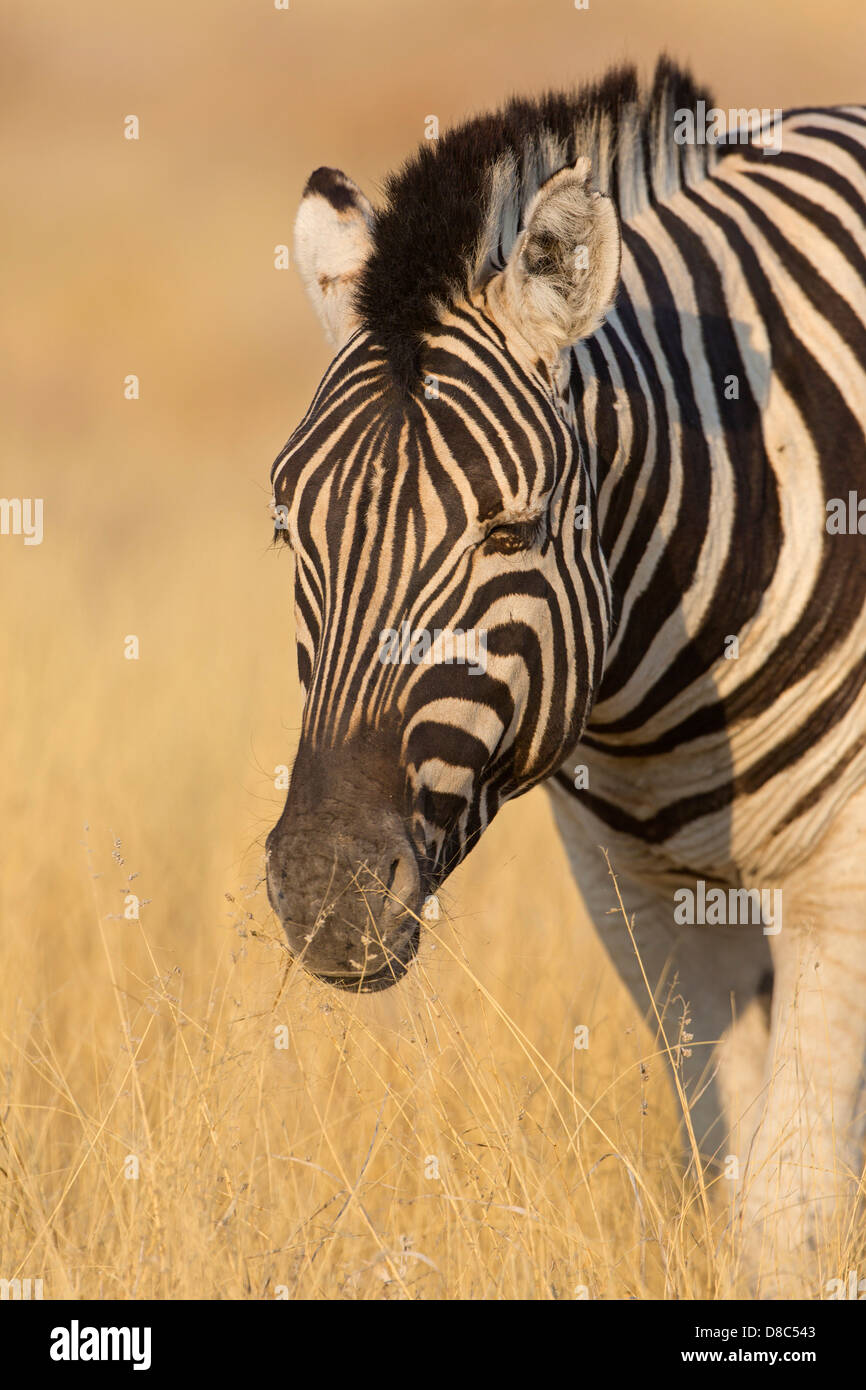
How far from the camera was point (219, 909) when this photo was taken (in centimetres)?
662

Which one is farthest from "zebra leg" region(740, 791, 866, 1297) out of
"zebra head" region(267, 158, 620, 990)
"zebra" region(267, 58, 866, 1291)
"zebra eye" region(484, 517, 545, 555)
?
"zebra eye" region(484, 517, 545, 555)

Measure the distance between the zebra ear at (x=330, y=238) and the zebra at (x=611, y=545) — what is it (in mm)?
11

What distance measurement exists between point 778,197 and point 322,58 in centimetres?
2878

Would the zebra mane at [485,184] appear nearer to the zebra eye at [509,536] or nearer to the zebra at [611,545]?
the zebra at [611,545]

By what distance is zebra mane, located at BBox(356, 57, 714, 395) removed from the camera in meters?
3.03

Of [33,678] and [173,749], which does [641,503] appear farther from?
[33,678]

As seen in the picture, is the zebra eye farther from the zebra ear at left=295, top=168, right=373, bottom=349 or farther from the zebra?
the zebra ear at left=295, top=168, right=373, bottom=349

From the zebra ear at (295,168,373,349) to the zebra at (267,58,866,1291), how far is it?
11 millimetres

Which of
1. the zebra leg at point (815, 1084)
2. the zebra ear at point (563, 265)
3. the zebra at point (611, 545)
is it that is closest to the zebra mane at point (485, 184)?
the zebra at point (611, 545)

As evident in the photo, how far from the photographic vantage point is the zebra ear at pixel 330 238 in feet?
11.5

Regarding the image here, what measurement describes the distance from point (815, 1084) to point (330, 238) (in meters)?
2.45

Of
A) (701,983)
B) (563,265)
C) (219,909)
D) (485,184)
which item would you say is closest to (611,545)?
(563,265)
